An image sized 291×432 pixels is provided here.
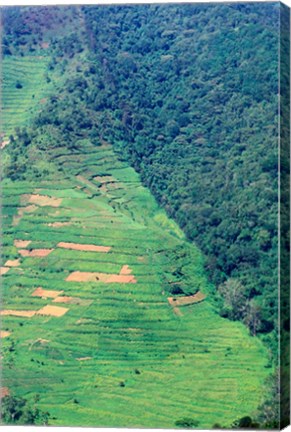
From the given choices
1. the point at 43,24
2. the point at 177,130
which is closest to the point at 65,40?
the point at 43,24

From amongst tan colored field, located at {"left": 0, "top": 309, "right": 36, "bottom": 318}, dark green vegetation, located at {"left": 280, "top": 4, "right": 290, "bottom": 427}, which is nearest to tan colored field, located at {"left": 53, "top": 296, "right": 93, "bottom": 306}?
tan colored field, located at {"left": 0, "top": 309, "right": 36, "bottom": 318}

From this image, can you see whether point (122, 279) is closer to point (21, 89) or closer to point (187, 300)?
point (187, 300)

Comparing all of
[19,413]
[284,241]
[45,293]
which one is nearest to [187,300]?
[284,241]

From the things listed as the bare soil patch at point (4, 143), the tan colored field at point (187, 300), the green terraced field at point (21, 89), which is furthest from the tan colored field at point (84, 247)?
the green terraced field at point (21, 89)

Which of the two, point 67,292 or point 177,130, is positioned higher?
point 177,130

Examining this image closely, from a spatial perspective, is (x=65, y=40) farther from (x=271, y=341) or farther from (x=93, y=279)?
(x=271, y=341)
